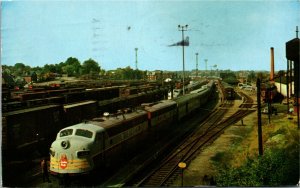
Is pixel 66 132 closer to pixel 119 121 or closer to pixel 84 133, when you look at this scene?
pixel 84 133

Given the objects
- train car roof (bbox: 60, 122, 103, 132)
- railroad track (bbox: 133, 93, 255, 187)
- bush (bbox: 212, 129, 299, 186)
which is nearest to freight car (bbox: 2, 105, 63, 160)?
train car roof (bbox: 60, 122, 103, 132)

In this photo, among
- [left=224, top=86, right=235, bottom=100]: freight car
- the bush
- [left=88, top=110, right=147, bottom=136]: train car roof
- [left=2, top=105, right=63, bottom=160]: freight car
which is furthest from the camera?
[left=224, top=86, right=235, bottom=100]: freight car

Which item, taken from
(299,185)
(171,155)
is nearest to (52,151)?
(171,155)

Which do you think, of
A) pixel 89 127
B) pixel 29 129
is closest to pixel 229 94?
pixel 29 129

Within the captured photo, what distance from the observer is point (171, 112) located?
27797 millimetres

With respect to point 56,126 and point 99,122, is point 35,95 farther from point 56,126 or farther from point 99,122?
point 99,122

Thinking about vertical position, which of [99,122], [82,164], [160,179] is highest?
[99,122]

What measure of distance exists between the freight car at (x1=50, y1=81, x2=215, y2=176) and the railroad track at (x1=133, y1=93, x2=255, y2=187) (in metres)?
2.17

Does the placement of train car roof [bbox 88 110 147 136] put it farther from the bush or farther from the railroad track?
the bush

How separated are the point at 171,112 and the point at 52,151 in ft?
50.1

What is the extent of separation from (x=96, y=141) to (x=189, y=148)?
935cm

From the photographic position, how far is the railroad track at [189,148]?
15.8 meters

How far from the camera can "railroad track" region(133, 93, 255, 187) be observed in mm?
15818

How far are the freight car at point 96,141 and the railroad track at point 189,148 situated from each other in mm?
2166
